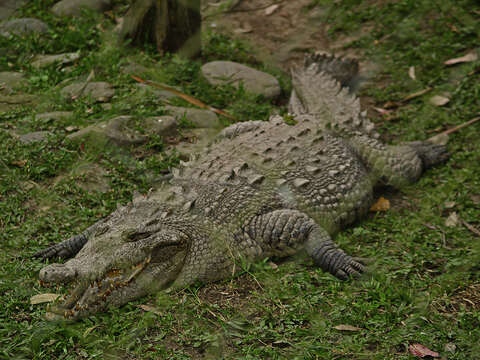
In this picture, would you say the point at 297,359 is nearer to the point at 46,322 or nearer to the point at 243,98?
the point at 46,322

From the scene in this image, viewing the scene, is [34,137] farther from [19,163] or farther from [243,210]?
[243,210]

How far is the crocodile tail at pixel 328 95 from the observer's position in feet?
14.0

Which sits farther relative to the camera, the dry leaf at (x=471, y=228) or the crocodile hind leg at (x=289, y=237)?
the dry leaf at (x=471, y=228)

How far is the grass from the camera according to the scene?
8.04 feet

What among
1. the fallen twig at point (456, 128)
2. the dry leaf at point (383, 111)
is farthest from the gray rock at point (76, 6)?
the fallen twig at point (456, 128)

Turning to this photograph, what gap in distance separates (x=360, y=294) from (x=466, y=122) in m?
2.77

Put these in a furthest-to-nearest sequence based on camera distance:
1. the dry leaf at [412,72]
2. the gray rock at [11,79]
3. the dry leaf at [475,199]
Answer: the dry leaf at [412,72]
the gray rock at [11,79]
the dry leaf at [475,199]

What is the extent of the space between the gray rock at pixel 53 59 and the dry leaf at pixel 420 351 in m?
4.77

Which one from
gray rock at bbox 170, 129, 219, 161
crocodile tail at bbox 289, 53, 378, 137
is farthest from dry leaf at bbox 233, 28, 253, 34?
gray rock at bbox 170, 129, 219, 161

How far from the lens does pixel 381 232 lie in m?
3.61

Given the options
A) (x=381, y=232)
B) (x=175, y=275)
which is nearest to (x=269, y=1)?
(x=381, y=232)

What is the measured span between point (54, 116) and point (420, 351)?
150 inches

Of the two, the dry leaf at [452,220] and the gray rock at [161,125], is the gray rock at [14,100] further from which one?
the dry leaf at [452,220]

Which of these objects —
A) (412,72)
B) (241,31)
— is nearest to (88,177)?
(241,31)
